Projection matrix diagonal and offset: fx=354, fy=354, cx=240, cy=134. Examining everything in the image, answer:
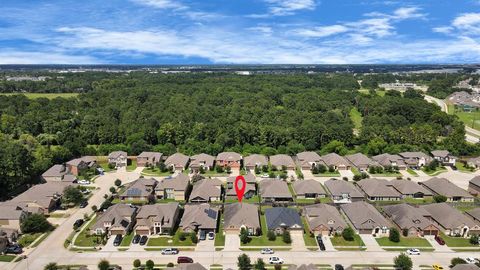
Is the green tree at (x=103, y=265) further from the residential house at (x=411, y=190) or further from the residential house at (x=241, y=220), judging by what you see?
the residential house at (x=411, y=190)

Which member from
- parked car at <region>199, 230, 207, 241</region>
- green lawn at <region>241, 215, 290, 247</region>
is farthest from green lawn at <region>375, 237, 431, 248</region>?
parked car at <region>199, 230, 207, 241</region>

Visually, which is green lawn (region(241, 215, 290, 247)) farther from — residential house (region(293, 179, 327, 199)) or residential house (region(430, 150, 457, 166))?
residential house (region(430, 150, 457, 166))

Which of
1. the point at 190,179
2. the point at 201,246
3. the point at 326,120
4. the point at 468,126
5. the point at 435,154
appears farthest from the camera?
the point at 468,126

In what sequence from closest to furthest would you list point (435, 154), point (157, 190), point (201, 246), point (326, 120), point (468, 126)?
point (201, 246)
point (157, 190)
point (435, 154)
point (326, 120)
point (468, 126)

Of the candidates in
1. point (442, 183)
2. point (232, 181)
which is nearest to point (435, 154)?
point (442, 183)

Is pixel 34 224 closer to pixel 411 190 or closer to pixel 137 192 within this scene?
pixel 137 192

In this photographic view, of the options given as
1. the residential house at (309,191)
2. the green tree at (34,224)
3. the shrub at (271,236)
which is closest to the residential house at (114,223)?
the green tree at (34,224)

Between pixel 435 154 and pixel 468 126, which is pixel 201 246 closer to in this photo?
→ pixel 435 154
